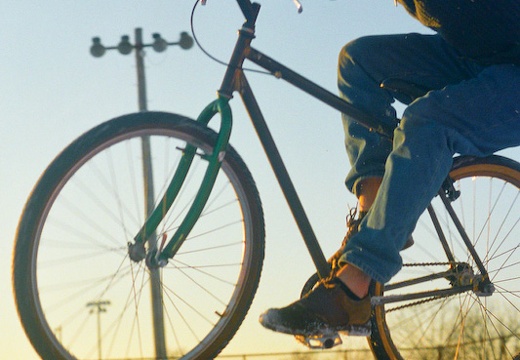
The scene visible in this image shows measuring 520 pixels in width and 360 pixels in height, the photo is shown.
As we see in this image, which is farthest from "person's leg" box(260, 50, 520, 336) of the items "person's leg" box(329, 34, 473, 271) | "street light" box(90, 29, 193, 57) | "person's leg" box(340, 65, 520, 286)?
"street light" box(90, 29, 193, 57)

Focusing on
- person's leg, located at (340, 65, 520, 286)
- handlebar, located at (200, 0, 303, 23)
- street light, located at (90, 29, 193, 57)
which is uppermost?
street light, located at (90, 29, 193, 57)

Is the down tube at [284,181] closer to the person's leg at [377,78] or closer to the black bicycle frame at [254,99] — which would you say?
the black bicycle frame at [254,99]

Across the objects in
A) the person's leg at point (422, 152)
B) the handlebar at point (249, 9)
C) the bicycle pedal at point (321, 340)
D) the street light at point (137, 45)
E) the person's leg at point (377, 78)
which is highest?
the street light at point (137, 45)

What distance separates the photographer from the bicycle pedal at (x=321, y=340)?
3.48 metres

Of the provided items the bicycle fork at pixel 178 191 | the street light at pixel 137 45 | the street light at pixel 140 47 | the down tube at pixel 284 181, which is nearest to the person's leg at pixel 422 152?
the down tube at pixel 284 181

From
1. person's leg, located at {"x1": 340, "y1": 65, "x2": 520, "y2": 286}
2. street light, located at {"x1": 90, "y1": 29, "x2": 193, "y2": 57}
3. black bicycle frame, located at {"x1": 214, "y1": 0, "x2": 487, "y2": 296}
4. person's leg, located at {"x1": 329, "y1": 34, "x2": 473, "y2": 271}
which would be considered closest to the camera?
person's leg, located at {"x1": 340, "y1": 65, "x2": 520, "y2": 286}

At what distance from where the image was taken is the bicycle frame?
3.46 m

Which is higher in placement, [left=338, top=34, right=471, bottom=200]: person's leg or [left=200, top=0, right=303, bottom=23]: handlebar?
[left=200, top=0, right=303, bottom=23]: handlebar

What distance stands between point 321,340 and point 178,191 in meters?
0.74

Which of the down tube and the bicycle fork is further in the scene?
the down tube

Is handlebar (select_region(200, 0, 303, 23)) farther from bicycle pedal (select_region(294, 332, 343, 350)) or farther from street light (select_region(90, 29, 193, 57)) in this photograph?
street light (select_region(90, 29, 193, 57))

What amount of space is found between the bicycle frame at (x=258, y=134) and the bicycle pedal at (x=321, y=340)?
277 millimetres

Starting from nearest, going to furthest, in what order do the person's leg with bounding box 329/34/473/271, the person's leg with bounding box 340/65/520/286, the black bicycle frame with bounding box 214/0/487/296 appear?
the person's leg with bounding box 340/65/520/286
the black bicycle frame with bounding box 214/0/487/296
the person's leg with bounding box 329/34/473/271

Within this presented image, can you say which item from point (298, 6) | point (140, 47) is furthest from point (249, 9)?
point (140, 47)
